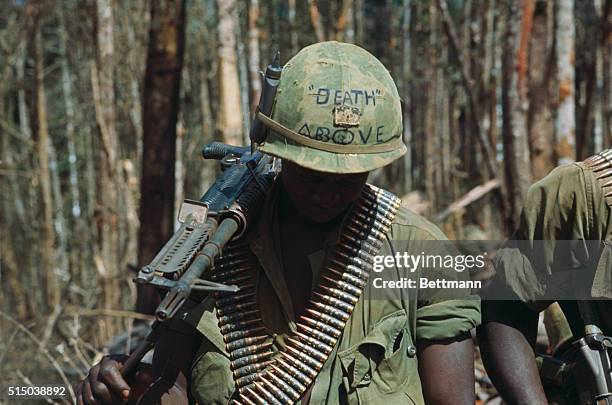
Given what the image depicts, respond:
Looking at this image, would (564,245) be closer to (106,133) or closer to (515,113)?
(515,113)

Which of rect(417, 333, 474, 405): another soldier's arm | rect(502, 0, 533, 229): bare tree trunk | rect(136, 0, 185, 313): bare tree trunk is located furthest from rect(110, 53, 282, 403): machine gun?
rect(136, 0, 185, 313): bare tree trunk

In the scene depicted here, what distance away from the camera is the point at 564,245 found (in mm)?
3865

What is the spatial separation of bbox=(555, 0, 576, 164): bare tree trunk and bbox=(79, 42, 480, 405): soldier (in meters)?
4.49

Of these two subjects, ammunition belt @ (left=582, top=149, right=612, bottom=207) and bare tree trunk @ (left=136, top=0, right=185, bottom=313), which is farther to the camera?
bare tree trunk @ (left=136, top=0, right=185, bottom=313)

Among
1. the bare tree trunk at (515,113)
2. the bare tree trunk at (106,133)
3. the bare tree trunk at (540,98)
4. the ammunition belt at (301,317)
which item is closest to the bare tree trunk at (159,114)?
the bare tree trunk at (515,113)

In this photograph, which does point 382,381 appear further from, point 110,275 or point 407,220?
point 110,275

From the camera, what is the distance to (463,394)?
139 inches

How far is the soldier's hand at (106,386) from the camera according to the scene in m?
3.52

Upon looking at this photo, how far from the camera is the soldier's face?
3.41 m

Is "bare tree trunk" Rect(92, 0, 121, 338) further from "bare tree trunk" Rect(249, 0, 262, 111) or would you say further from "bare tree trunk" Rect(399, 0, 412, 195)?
"bare tree trunk" Rect(399, 0, 412, 195)

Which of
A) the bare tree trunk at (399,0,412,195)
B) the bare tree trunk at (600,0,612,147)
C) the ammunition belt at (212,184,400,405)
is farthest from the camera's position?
the bare tree trunk at (399,0,412,195)

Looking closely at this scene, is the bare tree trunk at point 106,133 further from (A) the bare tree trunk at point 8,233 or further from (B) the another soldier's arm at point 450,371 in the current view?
(B) the another soldier's arm at point 450,371

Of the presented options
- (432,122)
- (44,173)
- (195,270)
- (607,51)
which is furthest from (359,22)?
(195,270)

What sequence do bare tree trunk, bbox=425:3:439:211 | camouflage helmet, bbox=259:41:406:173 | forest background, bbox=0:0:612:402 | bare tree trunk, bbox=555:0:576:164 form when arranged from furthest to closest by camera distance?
bare tree trunk, bbox=425:3:439:211 < forest background, bbox=0:0:612:402 < bare tree trunk, bbox=555:0:576:164 < camouflage helmet, bbox=259:41:406:173
